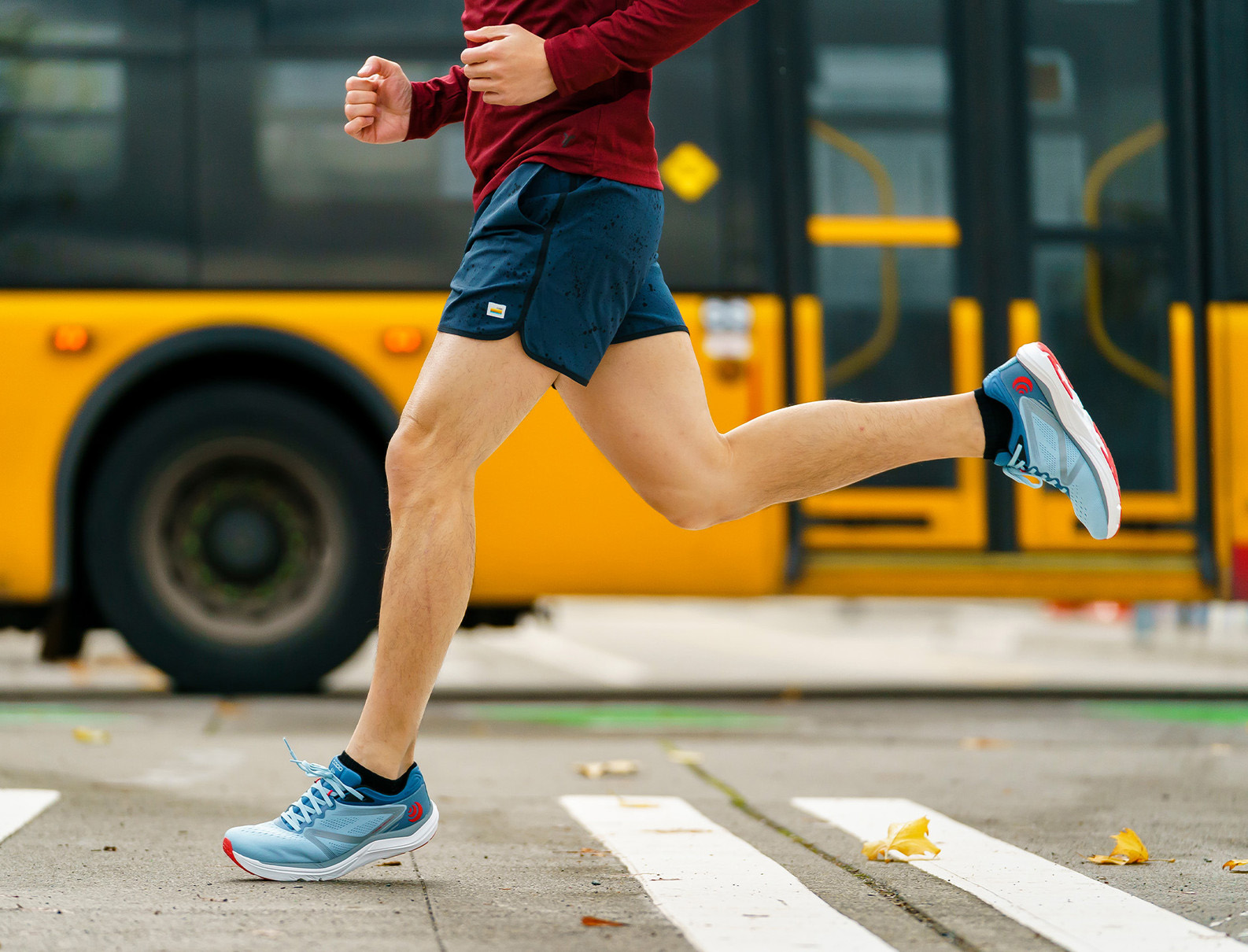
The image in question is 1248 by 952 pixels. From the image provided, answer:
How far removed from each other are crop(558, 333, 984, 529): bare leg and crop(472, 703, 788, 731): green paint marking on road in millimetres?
2755

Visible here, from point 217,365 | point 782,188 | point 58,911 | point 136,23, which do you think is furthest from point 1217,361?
point 58,911

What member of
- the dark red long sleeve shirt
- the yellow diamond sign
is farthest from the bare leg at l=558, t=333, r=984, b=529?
the yellow diamond sign

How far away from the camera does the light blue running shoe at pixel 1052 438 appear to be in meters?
3.44

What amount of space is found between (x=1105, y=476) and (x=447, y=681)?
18.4 ft

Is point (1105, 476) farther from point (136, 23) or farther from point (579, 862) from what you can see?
point (136, 23)

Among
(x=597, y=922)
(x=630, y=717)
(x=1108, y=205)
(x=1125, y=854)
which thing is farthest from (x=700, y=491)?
(x=1108, y=205)

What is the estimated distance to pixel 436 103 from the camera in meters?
3.43

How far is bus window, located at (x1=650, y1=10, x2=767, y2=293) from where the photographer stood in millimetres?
7016

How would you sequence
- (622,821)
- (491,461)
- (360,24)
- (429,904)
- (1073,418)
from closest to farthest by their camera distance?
(429,904), (1073,418), (622,821), (491,461), (360,24)

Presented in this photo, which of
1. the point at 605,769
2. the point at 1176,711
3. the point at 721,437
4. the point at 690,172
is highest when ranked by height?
the point at 690,172

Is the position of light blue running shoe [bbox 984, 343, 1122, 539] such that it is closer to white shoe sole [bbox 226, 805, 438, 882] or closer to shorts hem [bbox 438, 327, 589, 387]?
shorts hem [bbox 438, 327, 589, 387]

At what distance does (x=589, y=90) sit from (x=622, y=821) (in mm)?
1669

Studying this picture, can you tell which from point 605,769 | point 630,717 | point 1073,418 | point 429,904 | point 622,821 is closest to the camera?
point 429,904

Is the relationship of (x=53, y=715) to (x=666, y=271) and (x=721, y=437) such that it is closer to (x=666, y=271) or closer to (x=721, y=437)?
(x=666, y=271)
